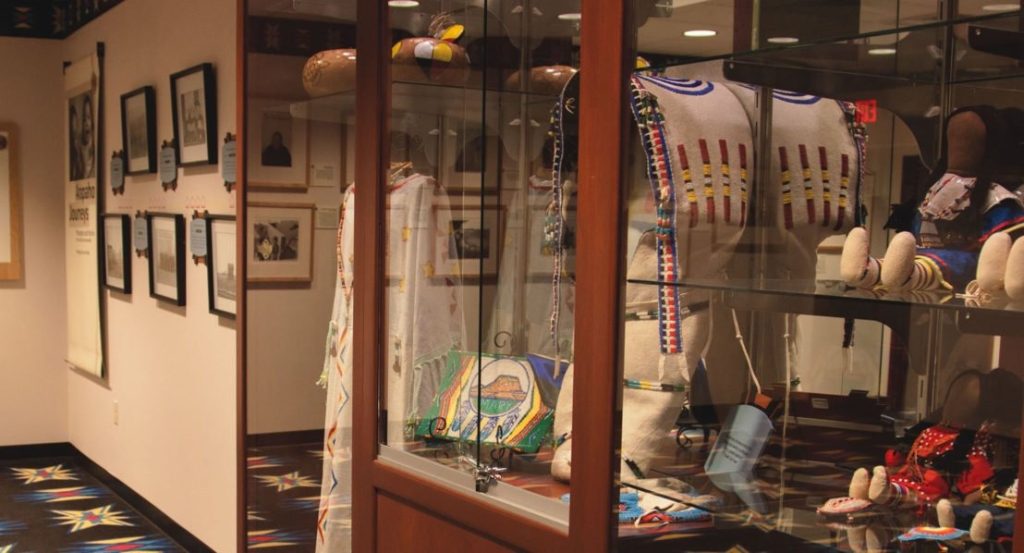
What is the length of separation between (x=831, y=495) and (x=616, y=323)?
1.45 feet

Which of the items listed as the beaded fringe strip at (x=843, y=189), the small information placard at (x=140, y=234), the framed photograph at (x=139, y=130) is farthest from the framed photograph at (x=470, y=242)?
the small information placard at (x=140, y=234)

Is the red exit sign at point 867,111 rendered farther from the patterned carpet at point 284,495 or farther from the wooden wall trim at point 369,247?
the patterned carpet at point 284,495

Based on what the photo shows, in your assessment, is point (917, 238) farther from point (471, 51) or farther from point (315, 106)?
point (315, 106)

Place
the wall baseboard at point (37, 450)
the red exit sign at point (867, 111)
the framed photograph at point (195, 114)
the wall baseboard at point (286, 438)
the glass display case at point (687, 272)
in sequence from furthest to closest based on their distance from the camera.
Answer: the wall baseboard at point (37, 450), the framed photograph at point (195, 114), the wall baseboard at point (286, 438), the red exit sign at point (867, 111), the glass display case at point (687, 272)

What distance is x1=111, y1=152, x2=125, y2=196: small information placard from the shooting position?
5.34m

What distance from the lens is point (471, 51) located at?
2344mm

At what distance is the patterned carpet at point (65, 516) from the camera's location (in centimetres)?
480

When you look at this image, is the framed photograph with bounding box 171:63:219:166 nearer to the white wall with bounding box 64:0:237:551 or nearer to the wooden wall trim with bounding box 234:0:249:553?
the white wall with bounding box 64:0:237:551

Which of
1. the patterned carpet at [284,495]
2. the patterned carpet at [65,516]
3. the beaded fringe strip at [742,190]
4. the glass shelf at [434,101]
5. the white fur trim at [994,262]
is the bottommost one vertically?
the patterned carpet at [65,516]

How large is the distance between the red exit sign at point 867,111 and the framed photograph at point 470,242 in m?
0.83

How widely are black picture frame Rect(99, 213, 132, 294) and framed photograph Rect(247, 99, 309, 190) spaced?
2.44 metres

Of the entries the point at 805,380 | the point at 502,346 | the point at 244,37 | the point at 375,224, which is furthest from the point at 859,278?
the point at 244,37

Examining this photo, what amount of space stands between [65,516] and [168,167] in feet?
6.19

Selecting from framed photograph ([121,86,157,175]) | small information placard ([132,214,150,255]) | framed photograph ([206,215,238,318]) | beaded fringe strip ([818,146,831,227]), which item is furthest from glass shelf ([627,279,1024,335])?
small information placard ([132,214,150,255])
